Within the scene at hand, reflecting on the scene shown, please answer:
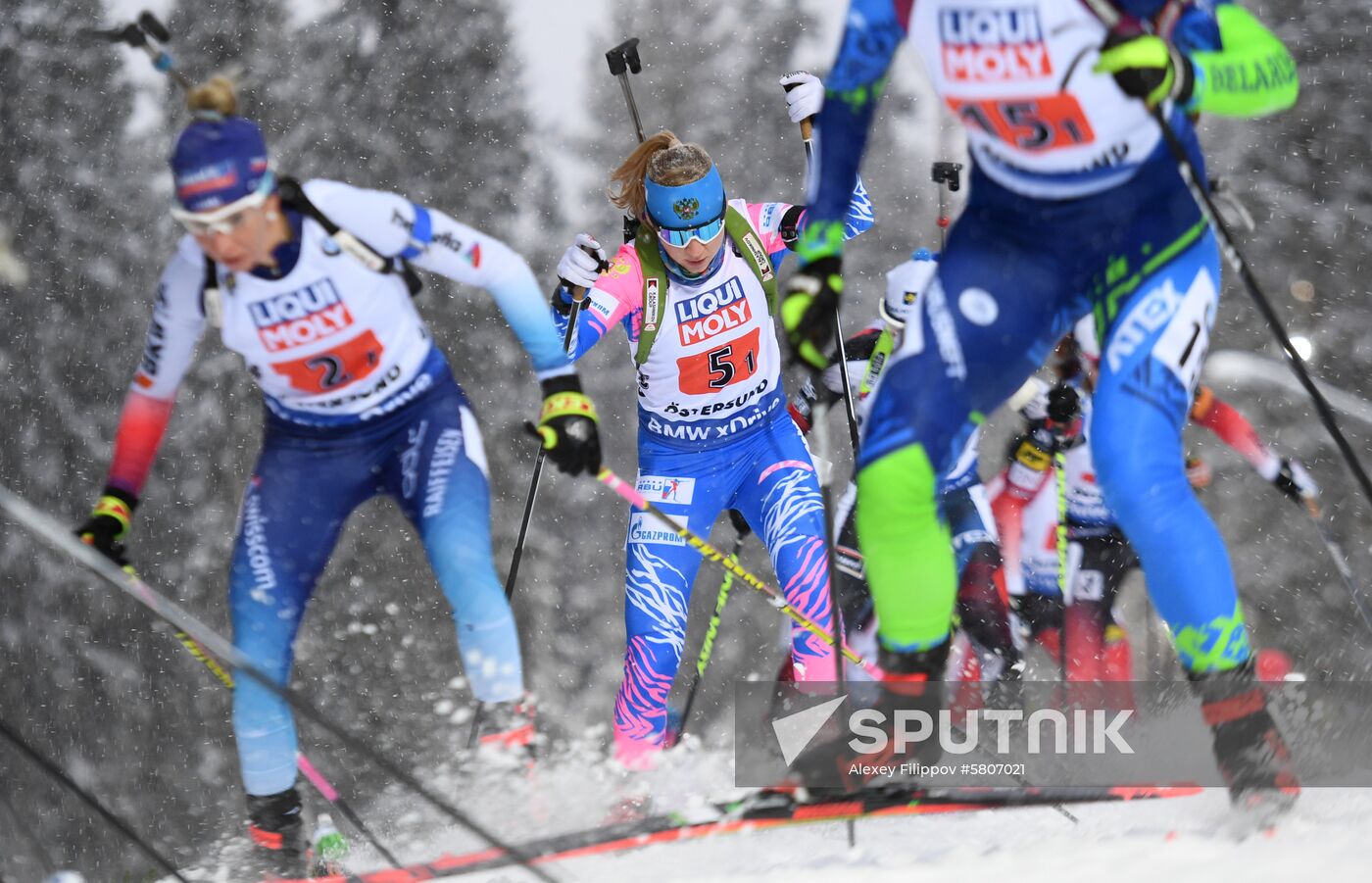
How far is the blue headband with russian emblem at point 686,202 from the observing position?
14.3 feet

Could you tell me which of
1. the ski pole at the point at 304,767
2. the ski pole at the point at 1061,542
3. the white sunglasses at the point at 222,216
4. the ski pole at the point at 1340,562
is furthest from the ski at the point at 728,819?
the ski pole at the point at 1061,542

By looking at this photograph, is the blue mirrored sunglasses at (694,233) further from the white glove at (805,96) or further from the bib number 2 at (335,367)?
the bib number 2 at (335,367)

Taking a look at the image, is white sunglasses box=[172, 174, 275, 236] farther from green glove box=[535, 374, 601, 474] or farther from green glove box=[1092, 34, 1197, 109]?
green glove box=[1092, 34, 1197, 109]

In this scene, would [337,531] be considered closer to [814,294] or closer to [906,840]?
[814,294]

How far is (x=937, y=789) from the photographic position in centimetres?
379

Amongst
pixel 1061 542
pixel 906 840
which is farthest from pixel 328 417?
pixel 1061 542

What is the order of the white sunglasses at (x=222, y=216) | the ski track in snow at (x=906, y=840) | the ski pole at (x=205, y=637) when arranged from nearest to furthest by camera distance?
the ski track in snow at (x=906, y=840), the white sunglasses at (x=222, y=216), the ski pole at (x=205, y=637)

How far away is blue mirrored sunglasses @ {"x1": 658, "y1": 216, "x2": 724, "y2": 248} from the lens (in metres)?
4.43

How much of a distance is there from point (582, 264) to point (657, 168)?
413mm

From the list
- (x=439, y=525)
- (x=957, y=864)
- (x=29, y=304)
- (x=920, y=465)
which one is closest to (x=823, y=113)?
(x=920, y=465)

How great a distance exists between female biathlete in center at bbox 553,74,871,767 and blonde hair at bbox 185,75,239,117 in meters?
1.45

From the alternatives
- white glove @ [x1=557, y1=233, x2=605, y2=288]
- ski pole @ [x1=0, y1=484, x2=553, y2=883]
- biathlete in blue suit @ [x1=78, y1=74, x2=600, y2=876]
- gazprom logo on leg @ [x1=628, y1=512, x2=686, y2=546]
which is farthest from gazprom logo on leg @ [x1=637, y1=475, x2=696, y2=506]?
ski pole @ [x1=0, y1=484, x2=553, y2=883]

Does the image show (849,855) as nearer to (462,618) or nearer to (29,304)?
(462,618)

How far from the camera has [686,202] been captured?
4.38 meters
